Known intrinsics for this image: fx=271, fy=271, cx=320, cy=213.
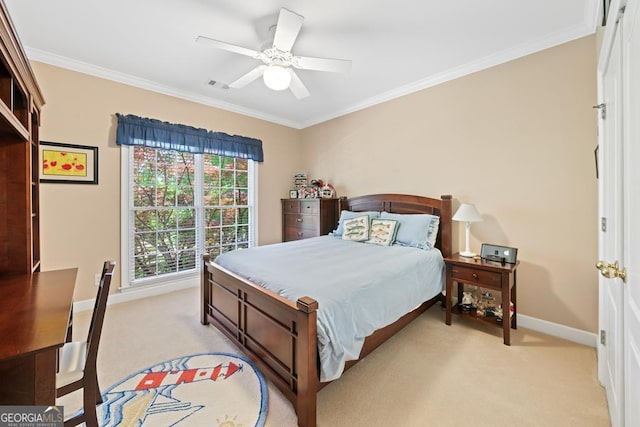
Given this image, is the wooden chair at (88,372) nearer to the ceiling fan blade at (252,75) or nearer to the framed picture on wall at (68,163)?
the ceiling fan blade at (252,75)

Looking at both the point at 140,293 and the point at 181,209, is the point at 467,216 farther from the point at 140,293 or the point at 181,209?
the point at 140,293

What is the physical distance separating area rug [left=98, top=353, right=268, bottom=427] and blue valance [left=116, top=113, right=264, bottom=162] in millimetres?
2677

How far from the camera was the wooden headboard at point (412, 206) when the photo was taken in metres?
3.18

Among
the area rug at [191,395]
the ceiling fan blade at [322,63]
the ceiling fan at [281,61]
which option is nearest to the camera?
the area rug at [191,395]

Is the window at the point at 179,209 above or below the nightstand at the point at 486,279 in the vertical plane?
above

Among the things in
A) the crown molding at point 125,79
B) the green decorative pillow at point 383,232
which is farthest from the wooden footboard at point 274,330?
the crown molding at point 125,79

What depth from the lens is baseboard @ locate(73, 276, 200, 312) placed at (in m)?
3.12

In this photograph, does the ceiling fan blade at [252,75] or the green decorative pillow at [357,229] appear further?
the green decorative pillow at [357,229]

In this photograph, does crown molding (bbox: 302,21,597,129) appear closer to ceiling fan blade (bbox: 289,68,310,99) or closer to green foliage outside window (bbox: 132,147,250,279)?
ceiling fan blade (bbox: 289,68,310,99)

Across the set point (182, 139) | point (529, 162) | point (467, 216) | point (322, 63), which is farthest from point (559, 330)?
point (182, 139)

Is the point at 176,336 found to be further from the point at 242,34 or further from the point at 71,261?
the point at 242,34

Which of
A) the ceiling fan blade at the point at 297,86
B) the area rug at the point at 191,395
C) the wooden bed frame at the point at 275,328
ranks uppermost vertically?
the ceiling fan blade at the point at 297,86

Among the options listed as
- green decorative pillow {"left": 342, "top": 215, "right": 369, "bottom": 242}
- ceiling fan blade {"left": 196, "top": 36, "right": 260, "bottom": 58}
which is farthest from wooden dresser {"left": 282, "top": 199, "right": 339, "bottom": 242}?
ceiling fan blade {"left": 196, "top": 36, "right": 260, "bottom": 58}

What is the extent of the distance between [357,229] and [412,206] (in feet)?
2.54
